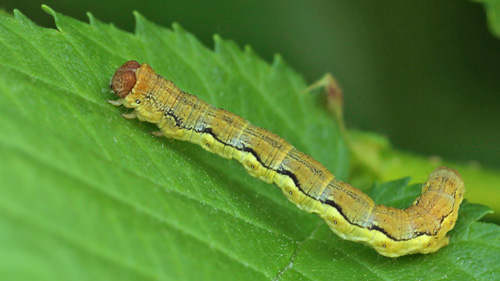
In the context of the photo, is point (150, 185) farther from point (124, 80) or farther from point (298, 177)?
point (298, 177)

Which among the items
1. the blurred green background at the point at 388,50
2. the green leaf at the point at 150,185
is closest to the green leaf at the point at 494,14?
the green leaf at the point at 150,185

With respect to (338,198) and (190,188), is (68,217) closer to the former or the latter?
(190,188)

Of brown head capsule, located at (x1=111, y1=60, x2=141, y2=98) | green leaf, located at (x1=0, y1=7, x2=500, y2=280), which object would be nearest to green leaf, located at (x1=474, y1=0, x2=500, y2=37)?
green leaf, located at (x1=0, y1=7, x2=500, y2=280)

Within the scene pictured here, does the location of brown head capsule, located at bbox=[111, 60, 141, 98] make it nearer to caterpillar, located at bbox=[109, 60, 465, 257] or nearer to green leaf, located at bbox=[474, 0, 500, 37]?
caterpillar, located at bbox=[109, 60, 465, 257]

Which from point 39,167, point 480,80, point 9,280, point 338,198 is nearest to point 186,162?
point 338,198

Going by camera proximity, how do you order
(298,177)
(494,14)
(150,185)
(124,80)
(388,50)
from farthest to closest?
1. (388,50)
2. (494,14)
3. (298,177)
4. (124,80)
5. (150,185)

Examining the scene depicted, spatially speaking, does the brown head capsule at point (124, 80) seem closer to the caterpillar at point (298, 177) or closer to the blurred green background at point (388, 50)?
the caterpillar at point (298, 177)

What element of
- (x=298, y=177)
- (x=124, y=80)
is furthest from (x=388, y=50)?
(x=124, y=80)
